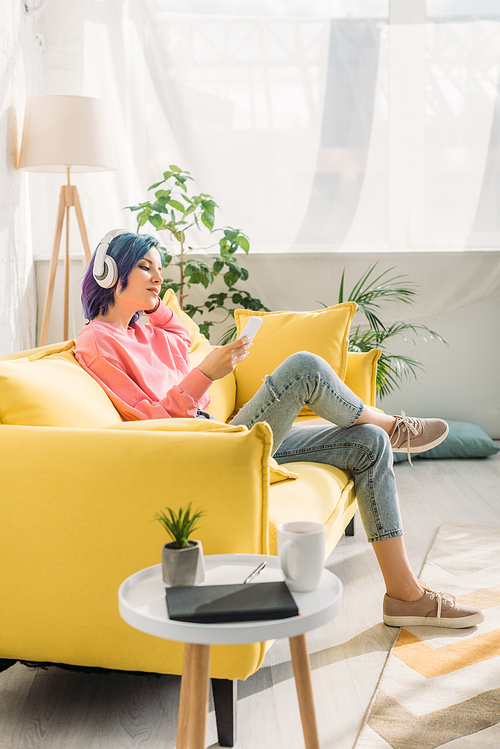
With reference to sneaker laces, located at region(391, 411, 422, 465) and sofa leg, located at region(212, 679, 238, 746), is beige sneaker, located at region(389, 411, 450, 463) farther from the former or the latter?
sofa leg, located at region(212, 679, 238, 746)

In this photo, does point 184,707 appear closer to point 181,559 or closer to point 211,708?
point 181,559

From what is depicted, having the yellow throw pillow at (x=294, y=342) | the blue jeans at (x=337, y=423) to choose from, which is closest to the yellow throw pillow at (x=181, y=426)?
the blue jeans at (x=337, y=423)

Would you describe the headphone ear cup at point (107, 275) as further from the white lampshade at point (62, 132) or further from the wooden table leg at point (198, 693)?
the white lampshade at point (62, 132)

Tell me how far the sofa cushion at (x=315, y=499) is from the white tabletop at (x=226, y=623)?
267 millimetres

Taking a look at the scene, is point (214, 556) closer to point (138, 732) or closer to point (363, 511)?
point (138, 732)

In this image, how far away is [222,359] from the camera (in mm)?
1656

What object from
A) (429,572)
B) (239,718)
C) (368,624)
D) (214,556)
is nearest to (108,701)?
(239,718)

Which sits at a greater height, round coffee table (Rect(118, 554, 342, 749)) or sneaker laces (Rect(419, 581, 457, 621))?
round coffee table (Rect(118, 554, 342, 749))

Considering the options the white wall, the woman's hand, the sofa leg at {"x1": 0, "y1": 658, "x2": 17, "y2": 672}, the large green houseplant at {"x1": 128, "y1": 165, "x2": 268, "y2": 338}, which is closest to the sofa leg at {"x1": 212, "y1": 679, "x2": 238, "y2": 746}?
the sofa leg at {"x1": 0, "y1": 658, "x2": 17, "y2": 672}

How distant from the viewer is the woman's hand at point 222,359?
1654 millimetres

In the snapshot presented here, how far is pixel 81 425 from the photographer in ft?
4.37

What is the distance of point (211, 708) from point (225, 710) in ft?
0.48

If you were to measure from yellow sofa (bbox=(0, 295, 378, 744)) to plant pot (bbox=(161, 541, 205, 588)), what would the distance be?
0.18 m

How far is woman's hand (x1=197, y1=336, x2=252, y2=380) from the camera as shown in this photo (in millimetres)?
1654
